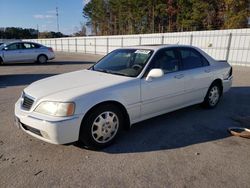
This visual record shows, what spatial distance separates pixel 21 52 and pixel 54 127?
43.0ft

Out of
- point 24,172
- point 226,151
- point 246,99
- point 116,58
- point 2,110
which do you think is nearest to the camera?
point 24,172

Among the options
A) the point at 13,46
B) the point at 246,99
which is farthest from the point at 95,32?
the point at 246,99

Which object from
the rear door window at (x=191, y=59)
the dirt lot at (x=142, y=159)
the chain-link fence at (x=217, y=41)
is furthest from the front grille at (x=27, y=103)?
the chain-link fence at (x=217, y=41)

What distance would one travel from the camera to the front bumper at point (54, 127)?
307 cm

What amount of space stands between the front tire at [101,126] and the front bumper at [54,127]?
0.48ft

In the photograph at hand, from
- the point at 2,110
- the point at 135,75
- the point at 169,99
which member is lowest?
the point at 2,110

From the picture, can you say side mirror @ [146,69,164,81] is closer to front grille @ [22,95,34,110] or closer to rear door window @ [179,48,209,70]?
rear door window @ [179,48,209,70]

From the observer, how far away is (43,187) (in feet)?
8.79

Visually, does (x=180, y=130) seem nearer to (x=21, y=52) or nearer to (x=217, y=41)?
(x=217, y=41)

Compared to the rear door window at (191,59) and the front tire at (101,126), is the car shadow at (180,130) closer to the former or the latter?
the front tire at (101,126)

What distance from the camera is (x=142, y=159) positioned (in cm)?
329

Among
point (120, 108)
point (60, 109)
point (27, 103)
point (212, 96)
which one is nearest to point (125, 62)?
point (120, 108)

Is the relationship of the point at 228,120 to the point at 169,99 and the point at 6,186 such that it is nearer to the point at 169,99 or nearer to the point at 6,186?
the point at 169,99

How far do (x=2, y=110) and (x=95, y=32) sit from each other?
54.5 metres
